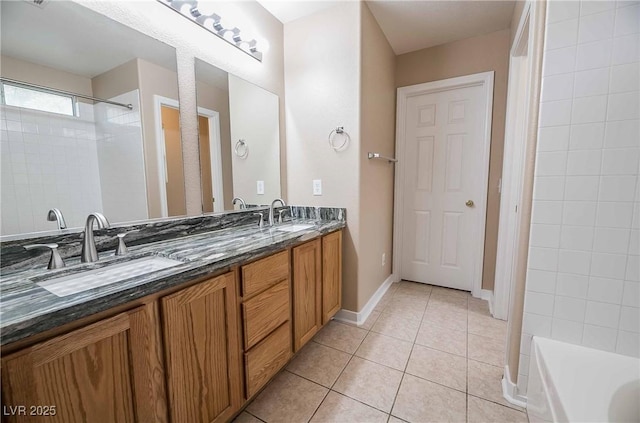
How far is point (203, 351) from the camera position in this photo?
1.01 meters

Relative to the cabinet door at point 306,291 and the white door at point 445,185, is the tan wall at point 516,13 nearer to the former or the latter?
the white door at point 445,185

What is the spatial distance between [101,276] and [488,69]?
10.3 ft

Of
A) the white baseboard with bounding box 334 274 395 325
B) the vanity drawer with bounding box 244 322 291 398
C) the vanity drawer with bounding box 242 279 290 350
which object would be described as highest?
the vanity drawer with bounding box 242 279 290 350

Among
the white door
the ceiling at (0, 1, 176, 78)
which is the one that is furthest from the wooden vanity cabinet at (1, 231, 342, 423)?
the white door

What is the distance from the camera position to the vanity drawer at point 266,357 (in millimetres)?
1236

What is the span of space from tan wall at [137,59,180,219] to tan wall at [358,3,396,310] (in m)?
1.30

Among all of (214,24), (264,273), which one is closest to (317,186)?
(264,273)

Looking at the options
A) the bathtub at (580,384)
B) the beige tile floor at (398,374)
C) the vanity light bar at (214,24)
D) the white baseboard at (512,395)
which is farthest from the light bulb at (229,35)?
the white baseboard at (512,395)

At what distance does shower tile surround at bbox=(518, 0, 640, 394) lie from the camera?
1.07m

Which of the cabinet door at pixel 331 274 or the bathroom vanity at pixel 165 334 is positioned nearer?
the bathroom vanity at pixel 165 334

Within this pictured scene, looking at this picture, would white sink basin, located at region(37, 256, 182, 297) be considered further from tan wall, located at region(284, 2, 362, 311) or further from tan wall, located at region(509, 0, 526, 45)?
tan wall, located at region(509, 0, 526, 45)

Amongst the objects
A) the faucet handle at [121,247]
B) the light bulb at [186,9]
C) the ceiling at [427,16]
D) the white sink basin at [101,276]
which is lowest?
the white sink basin at [101,276]

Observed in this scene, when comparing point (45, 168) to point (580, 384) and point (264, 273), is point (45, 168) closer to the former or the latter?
point (264, 273)

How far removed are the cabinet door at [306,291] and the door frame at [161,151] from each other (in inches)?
29.7
